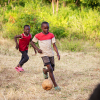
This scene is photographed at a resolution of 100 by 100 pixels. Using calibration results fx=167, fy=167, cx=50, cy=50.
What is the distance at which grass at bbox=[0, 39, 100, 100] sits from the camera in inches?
146

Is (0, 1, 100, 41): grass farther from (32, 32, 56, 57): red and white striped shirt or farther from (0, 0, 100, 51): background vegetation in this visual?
(32, 32, 56, 57): red and white striped shirt

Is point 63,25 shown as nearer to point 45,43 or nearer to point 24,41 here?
point 24,41

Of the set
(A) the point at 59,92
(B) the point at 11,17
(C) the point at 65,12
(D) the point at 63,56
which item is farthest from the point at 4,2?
(A) the point at 59,92

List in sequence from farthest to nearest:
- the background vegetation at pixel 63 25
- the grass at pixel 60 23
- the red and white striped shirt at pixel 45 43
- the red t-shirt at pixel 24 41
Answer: the grass at pixel 60 23
the background vegetation at pixel 63 25
the red t-shirt at pixel 24 41
the red and white striped shirt at pixel 45 43

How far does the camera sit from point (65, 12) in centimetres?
1358

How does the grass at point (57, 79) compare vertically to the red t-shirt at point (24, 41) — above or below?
below

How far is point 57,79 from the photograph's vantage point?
16.4 feet

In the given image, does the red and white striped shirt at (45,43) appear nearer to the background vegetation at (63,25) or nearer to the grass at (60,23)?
the background vegetation at (63,25)

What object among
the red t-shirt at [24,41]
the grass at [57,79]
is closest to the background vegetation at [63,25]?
the grass at [57,79]

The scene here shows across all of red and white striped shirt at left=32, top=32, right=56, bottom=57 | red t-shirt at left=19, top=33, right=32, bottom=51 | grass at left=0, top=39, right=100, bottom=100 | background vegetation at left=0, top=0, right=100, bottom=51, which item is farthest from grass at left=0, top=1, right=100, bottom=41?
red and white striped shirt at left=32, top=32, right=56, bottom=57

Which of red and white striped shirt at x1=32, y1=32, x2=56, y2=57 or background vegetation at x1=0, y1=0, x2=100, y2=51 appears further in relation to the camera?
background vegetation at x1=0, y1=0, x2=100, y2=51

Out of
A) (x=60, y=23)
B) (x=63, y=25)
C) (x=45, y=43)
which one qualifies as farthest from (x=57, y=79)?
(x=60, y=23)

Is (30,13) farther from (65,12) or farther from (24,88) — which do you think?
(24,88)

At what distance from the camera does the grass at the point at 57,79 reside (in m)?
3.71
